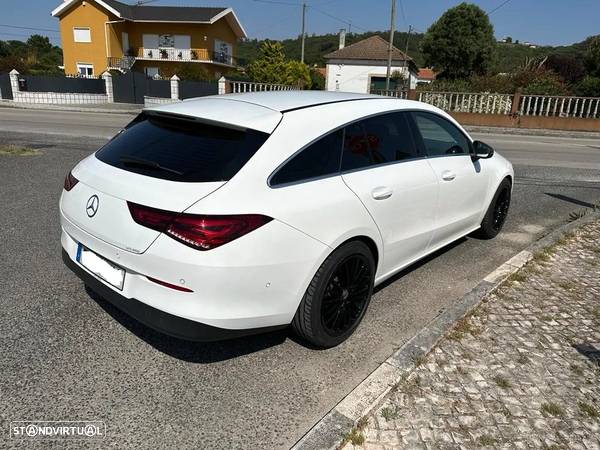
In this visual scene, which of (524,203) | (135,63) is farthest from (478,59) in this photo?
(524,203)

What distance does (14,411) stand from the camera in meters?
2.41

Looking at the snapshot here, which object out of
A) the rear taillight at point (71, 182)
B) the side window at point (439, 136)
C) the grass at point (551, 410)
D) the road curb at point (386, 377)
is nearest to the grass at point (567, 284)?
the road curb at point (386, 377)

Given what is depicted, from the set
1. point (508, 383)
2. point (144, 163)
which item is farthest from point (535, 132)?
point (144, 163)

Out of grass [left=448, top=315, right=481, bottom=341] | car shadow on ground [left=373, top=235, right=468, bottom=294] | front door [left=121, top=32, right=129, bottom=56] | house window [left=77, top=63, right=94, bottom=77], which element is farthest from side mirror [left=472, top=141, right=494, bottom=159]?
front door [left=121, top=32, right=129, bottom=56]

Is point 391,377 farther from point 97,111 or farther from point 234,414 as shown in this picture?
point 97,111

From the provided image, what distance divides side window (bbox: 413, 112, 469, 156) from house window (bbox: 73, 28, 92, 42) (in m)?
46.4

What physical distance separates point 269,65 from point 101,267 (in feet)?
125

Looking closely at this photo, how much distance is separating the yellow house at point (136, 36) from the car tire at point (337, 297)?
4398 centimetres

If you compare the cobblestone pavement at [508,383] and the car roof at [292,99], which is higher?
the car roof at [292,99]

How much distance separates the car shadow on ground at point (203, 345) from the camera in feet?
9.83

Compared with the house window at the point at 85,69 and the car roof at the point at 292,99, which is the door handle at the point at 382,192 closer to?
the car roof at the point at 292,99

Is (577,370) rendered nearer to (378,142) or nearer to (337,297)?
(337,297)

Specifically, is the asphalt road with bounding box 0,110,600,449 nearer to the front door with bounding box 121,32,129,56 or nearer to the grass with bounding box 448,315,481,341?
the grass with bounding box 448,315,481,341

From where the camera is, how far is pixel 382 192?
10.6 ft
